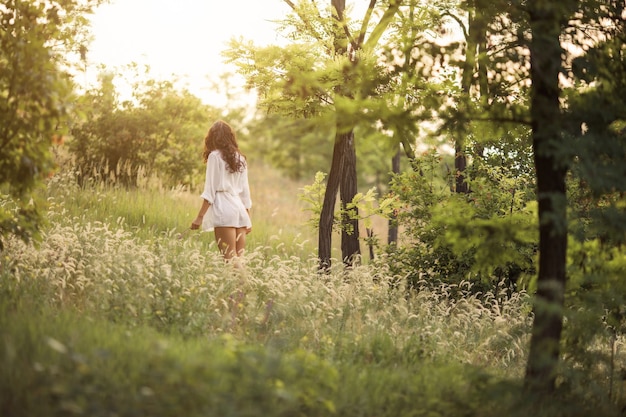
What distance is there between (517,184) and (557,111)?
450 cm

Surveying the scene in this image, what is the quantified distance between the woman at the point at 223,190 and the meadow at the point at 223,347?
81cm

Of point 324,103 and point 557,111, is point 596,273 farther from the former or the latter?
point 324,103

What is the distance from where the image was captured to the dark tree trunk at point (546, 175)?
532 cm

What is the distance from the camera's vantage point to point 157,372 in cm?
412

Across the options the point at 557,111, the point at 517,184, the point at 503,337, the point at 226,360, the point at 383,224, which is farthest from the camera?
the point at 383,224

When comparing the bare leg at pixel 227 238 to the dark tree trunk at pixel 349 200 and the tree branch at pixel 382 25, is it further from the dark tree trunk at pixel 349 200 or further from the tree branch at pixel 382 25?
the tree branch at pixel 382 25

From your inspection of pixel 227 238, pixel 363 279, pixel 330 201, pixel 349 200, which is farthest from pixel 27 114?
pixel 349 200

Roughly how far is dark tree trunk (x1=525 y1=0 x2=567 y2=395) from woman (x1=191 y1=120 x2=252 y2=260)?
423 centimetres

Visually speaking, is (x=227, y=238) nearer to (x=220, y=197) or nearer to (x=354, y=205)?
(x=220, y=197)

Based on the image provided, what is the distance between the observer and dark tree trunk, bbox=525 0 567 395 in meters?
5.32

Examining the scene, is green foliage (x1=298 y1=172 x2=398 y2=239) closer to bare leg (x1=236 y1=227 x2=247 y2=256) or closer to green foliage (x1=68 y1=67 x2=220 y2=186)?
bare leg (x1=236 y1=227 x2=247 y2=256)

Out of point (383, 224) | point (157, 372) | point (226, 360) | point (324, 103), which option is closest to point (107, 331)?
point (226, 360)

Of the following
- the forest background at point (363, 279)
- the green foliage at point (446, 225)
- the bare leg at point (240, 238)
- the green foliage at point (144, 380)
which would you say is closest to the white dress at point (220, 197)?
the bare leg at point (240, 238)

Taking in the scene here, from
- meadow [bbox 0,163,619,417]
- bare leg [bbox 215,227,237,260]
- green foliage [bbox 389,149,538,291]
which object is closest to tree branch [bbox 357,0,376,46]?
green foliage [bbox 389,149,538,291]
